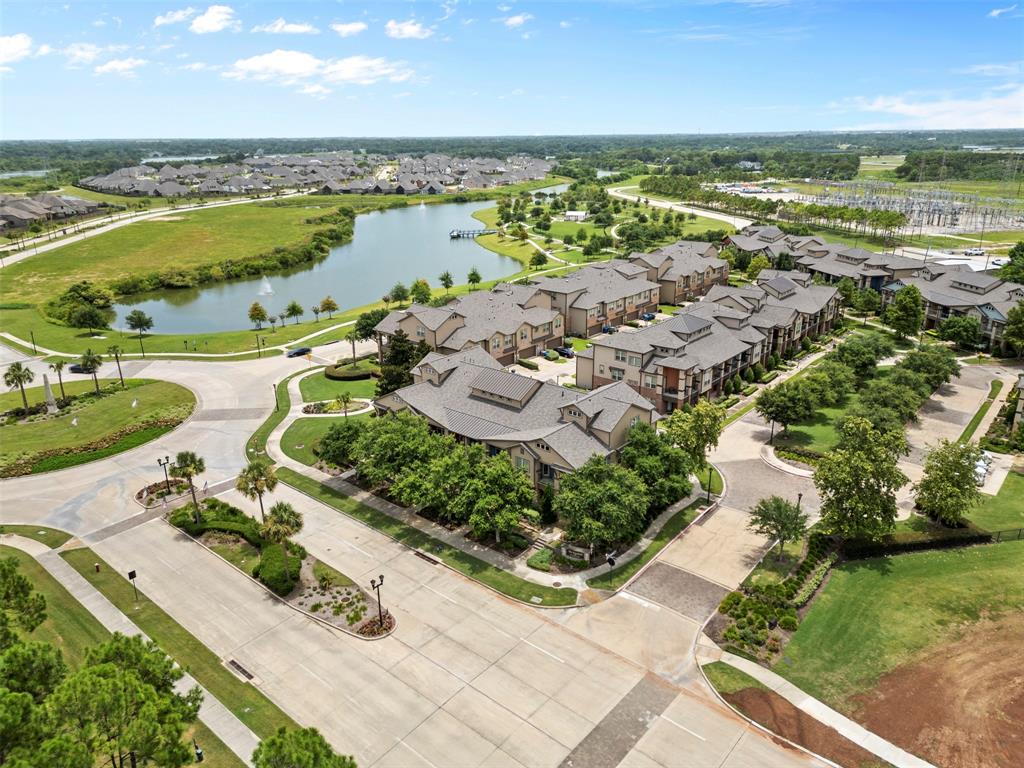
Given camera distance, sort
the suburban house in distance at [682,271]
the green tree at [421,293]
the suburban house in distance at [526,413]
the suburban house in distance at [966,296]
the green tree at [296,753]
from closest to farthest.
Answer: the green tree at [296,753] < the suburban house in distance at [526,413] < the suburban house in distance at [966,296] < the green tree at [421,293] < the suburban house in distance at [682,271]

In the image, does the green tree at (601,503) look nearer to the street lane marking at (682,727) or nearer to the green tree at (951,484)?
the street lane marking at (682,727)

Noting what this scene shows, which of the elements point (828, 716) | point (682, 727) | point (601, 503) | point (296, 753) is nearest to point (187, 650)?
point (296, 753)

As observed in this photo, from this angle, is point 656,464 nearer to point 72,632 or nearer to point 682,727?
point 682,727

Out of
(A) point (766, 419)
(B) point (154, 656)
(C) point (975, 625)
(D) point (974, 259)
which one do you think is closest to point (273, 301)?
(A) point (766, 419)

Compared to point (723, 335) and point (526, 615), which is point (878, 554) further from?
point (723, 335)

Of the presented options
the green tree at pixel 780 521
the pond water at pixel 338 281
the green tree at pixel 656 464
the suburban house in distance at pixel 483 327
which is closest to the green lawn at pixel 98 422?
the suburban house in distance at pixel 483 327
